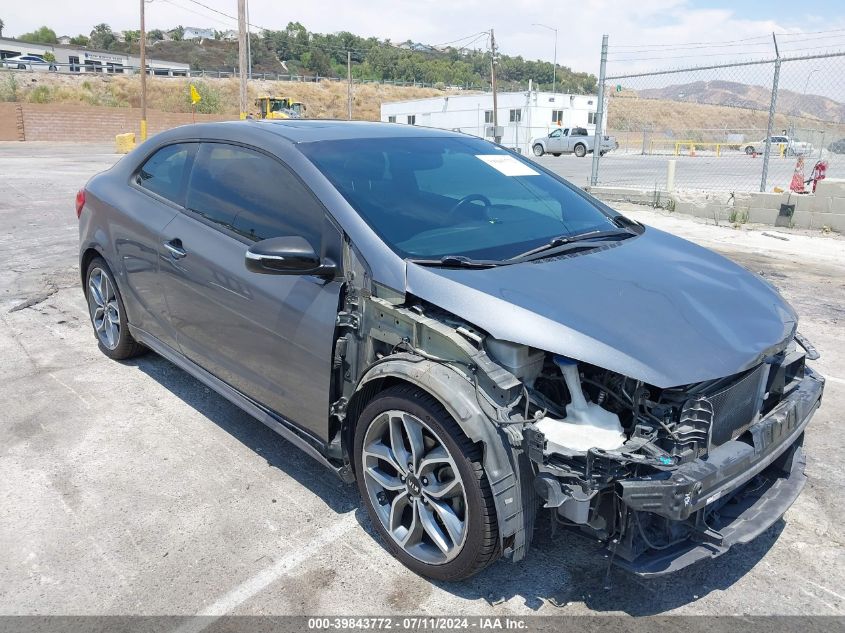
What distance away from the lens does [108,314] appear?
196 inches

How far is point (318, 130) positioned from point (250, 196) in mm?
541

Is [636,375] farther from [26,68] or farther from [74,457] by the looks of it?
[26,68]

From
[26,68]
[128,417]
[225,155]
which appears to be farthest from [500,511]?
[26,68]

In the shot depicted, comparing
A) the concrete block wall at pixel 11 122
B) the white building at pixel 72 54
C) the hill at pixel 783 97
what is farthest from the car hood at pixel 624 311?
the white building at pixel 72 54

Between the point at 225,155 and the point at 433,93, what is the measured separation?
89065 mm

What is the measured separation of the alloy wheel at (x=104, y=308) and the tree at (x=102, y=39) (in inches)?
5137

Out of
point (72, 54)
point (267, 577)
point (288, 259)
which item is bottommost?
point (267, 577)

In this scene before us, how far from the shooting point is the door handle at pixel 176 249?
12.3ft

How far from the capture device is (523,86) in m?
113

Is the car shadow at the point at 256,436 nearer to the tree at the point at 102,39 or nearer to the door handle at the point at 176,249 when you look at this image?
the door handle at the point at 176,249

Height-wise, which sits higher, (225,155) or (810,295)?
(225,155)

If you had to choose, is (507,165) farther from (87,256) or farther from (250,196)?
(87,256)

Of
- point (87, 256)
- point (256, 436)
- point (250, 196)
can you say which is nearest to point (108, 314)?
point (87, 256)

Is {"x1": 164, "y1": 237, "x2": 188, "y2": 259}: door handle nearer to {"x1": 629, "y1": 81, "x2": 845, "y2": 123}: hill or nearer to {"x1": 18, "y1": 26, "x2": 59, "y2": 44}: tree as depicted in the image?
{"x1": 629, "y1": 81, "x2": 845, "y2": 123}: hill
